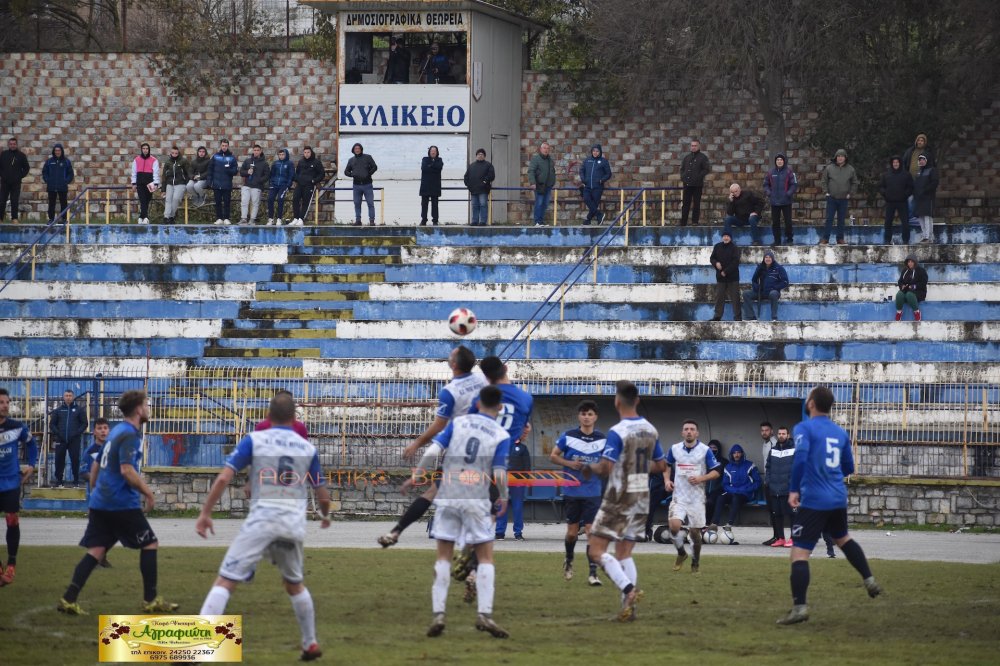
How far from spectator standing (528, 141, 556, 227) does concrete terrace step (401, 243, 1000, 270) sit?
83.6 inches

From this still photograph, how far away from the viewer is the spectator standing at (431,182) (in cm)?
3125

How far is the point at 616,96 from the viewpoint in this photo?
36812 mm

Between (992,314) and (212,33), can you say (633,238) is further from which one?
(212,33)

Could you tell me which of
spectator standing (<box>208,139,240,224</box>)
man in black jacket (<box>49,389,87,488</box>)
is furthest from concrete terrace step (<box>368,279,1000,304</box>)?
man in black jacket (<box>49,389,87,488</box>)

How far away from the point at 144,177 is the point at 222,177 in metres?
1.72

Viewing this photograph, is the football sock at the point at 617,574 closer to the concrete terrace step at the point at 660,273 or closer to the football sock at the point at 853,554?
the football sock at the point at 853,554

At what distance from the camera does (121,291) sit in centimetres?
2931

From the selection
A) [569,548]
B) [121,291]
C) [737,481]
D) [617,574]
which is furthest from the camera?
[121,291]

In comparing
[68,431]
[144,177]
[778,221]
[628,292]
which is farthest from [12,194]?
[778,221]

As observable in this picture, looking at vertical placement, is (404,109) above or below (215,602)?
above

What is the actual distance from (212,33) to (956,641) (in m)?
31.0

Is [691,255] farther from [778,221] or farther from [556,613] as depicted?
[556,613]

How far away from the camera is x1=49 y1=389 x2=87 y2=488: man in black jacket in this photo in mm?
23203

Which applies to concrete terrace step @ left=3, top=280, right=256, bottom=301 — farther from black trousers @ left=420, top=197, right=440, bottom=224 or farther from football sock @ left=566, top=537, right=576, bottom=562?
football sock @ left=566, top=537, right=576, bottom=562
